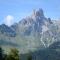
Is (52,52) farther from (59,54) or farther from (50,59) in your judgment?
(50,59)

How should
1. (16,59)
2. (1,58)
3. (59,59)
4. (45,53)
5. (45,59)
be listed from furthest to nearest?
(45,53)
(45,59)
(59,59)
(1,58)
(16,59)

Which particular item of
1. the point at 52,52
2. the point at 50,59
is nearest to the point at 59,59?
the point at 50,59

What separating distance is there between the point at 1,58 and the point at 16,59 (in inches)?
379

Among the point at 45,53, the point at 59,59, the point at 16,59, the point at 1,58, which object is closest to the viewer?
the point at 16,59

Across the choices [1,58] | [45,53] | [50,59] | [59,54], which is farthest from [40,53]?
[1,58]

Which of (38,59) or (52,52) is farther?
(52,52)

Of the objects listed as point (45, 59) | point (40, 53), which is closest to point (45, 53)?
point (40, 53)

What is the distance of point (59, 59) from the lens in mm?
165750

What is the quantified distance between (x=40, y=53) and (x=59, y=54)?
58.8ft

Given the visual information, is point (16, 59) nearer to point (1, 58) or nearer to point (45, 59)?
point (1, 58)

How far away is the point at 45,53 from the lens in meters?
196

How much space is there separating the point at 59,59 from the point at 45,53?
1232 inches

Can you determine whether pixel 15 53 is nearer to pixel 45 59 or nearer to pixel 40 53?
pixel 45 59

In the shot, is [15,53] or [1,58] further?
[1,58]
